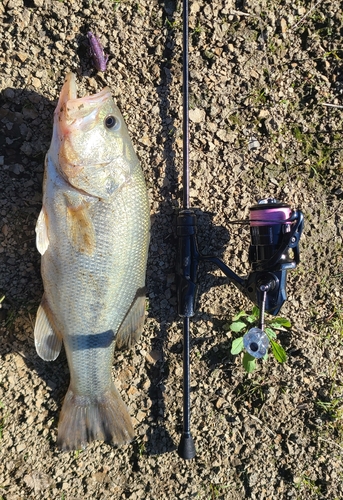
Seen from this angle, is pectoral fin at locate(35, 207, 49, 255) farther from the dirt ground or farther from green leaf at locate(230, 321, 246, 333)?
green leaf at locate(230, 321, 246, 333)

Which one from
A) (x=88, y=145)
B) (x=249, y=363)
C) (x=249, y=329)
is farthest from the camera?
(x=249, y=329)

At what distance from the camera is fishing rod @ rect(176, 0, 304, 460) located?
2.38 metres

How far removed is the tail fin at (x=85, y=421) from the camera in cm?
251

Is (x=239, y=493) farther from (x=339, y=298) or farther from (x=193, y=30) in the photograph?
(x=193, y=30)

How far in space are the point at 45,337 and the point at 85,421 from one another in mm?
537

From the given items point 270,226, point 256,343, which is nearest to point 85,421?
point 256,343

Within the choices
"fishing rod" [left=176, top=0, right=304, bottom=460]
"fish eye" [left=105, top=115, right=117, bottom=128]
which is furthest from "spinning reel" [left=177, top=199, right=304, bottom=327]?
"fish eye" [left=105, top=115, right=117, bottom=128]

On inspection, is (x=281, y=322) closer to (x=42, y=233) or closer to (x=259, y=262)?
(x=259, y=262)

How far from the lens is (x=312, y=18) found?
302 cm

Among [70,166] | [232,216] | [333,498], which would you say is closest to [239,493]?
[333,498]

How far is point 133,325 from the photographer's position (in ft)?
8.57

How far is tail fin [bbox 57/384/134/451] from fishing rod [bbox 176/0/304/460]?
0.45 meters

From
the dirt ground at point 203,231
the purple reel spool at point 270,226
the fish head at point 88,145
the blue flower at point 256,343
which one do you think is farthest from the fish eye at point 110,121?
the blue flower at point 256,343

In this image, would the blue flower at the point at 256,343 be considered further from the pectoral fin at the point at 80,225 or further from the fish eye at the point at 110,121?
the fish eye at the point at 110,121
